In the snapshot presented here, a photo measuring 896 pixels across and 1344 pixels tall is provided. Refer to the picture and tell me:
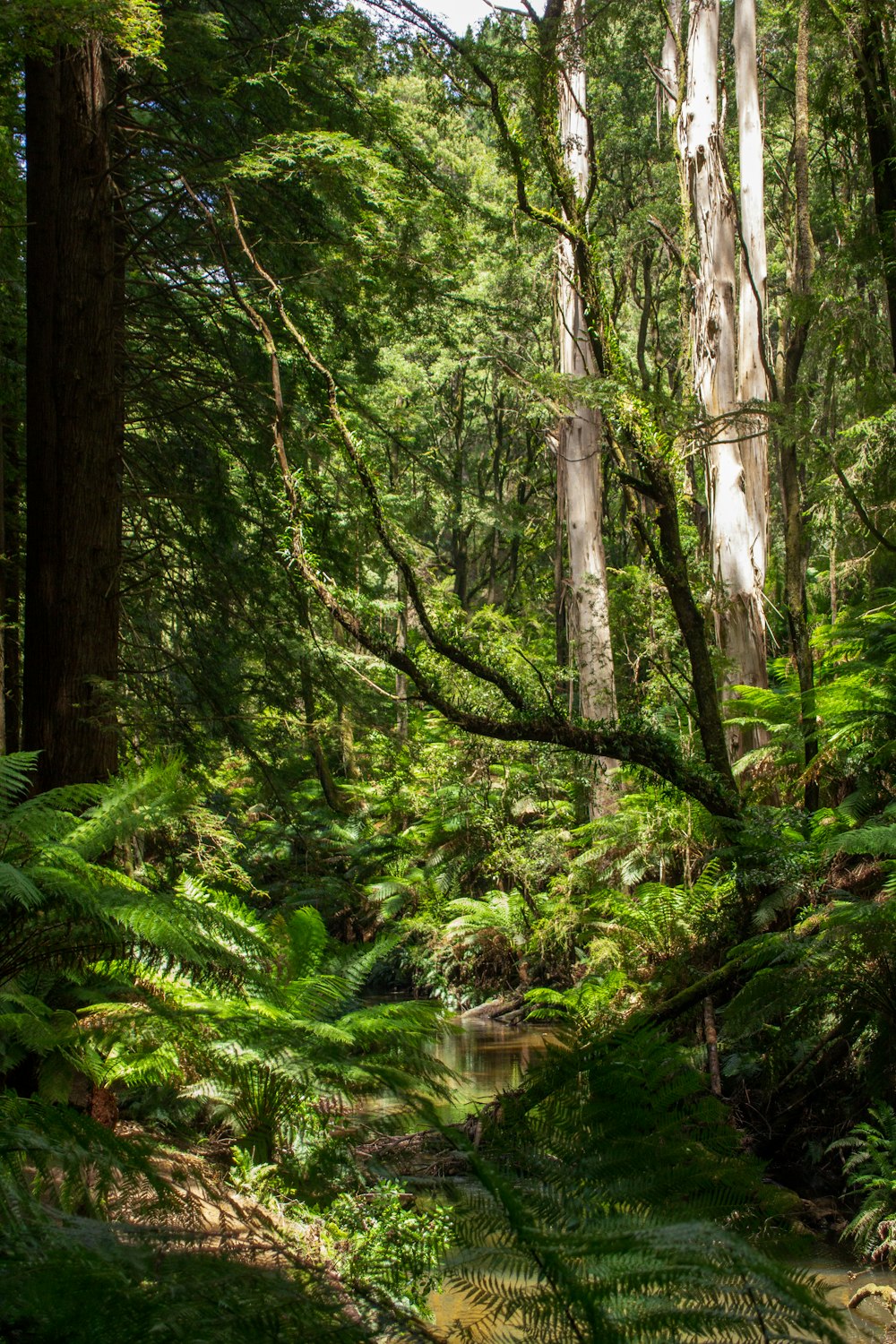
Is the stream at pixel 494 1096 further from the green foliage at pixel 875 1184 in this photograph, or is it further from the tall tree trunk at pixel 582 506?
the tall tree trunk at pixel 582 506

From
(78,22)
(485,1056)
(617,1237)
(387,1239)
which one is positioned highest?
(78,22)

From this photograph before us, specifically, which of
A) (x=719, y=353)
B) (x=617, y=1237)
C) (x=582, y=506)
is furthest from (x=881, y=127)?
(x=617, y=1237)

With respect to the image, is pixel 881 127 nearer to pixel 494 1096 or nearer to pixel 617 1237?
pixel 494 1096

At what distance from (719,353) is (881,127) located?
366cm

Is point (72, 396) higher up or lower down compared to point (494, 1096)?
higher up

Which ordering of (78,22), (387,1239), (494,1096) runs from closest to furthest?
(387,1239)
(78,22)
(494,1096)

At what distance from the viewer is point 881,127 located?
6227 mm

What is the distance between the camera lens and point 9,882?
9.12 ft

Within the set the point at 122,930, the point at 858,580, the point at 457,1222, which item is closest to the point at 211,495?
the point at 122,930

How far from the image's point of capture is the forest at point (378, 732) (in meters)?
1.84

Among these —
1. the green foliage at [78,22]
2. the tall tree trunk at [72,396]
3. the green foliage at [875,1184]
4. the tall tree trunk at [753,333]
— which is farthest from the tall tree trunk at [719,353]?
the green foliage at [78,22]

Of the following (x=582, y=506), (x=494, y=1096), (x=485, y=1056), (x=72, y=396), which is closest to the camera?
(x=72, y=396)

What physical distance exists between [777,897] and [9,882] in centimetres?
428

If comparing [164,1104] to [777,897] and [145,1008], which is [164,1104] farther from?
[777,897]
